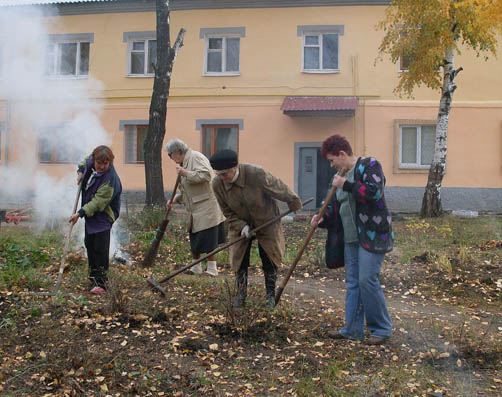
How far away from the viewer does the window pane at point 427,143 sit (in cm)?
1525

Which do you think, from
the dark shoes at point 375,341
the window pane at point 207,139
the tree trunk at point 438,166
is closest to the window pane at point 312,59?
the window pane at point 207,139

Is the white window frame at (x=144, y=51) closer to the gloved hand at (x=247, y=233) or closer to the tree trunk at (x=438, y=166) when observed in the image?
the tree trunk at (x=438, y=166)

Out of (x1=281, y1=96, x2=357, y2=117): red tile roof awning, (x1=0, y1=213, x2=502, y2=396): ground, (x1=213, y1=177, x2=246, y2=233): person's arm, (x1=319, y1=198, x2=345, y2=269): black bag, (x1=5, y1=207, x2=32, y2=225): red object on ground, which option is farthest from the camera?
(x1=281, y1=96, x2=357, y2=117): red tile roof awning

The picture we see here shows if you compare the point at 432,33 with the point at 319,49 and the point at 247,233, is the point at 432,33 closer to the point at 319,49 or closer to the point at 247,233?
the point at 319,49

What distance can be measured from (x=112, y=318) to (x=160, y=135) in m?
7.35

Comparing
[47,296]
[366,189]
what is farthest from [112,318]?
[366,189]

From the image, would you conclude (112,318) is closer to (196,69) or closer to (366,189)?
(366,189)

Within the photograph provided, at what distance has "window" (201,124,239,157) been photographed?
15.9m

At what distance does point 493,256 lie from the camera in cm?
766

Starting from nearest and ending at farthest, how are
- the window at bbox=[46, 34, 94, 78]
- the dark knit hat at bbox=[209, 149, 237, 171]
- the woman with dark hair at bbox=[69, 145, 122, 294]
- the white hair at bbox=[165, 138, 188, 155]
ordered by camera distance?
the dark knit hat at bbox=[209, 149, 237, 171], the woman with dark hair at bbox=[69, 145, 122, 294], the white hair at bbox=[165, 138, 188, 155], the window at bbox=[46, 34, 94, 78]

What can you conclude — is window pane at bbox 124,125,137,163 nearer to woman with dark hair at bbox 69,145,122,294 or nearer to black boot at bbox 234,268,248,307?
woman with dark hair at bbox 69,145,122,294

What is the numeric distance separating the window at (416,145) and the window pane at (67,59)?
10513 mm

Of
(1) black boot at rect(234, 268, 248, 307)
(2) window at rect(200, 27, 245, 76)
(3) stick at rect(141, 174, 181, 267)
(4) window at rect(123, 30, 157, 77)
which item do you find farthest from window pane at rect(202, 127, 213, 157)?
(1) black boot at rect(234, 268, 248, 307)

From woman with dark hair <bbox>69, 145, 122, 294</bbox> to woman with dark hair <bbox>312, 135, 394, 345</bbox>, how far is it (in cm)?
253
